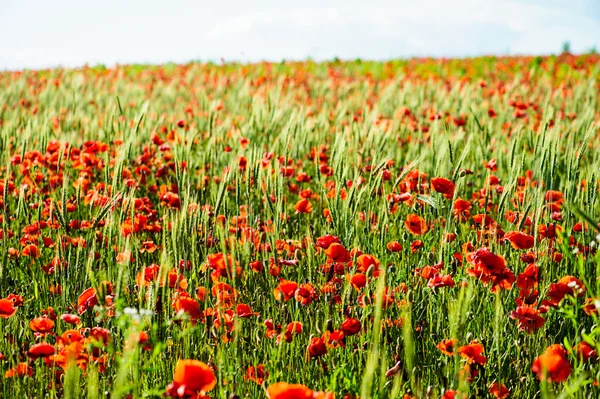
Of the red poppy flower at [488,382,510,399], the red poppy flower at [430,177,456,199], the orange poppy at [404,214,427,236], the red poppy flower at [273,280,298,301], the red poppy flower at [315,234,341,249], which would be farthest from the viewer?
the orange poppy at [404,214,427,236]

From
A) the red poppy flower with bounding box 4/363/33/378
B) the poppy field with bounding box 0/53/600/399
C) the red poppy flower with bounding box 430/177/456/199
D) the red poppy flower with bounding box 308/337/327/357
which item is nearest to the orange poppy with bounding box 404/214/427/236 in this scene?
the poppy field with bounding box 0/53/600/399

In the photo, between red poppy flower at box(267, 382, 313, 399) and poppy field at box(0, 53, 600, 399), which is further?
poppy field at box(0, 53, 600, 399)

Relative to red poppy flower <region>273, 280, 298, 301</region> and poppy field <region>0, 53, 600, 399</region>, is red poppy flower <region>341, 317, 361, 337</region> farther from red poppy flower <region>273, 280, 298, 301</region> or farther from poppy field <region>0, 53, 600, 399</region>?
red poppy flower <region>273, 280, 298, 301</region>

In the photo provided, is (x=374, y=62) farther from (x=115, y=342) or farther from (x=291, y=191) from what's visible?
(x=115, y=342)

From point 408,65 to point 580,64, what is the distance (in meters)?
3.52

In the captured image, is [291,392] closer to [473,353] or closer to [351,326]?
[351,326]

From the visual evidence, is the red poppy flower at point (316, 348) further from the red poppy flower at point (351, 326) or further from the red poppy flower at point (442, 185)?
the red poppy flower at point (442, 185)

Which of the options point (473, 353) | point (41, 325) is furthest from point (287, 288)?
point (41, 325)

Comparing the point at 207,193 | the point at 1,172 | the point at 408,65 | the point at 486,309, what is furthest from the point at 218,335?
the point at 408,65

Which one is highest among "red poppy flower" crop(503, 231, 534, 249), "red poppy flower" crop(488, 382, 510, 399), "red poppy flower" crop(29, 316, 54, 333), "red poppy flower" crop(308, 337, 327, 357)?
"red poppy flower" crop(503, 231, 534, 249)

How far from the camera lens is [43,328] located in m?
1.50

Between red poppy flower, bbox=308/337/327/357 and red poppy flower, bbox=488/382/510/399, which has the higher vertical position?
red poppy flower, bbox=308/337/327/357

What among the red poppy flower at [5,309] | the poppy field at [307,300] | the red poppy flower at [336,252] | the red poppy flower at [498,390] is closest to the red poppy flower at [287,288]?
the poppy field at [307,300]

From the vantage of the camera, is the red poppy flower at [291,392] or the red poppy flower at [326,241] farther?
the red poppy flower at [326,241]
